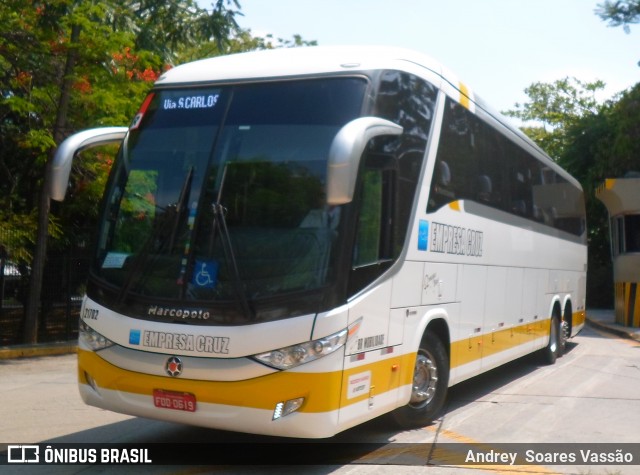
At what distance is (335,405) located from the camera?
253 inches

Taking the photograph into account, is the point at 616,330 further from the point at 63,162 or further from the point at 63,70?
the point at 63,162

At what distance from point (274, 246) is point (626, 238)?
1956 cm

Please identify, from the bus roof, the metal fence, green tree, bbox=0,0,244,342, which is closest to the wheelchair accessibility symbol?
the bus roof

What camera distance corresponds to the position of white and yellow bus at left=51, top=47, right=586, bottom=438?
6359 mm

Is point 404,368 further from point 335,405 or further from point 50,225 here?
point 50,225

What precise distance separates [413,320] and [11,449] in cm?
382

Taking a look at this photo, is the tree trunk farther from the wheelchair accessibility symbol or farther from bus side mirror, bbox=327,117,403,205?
bus side mirror, bbox=327,117,403,205

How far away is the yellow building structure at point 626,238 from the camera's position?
75.9ft

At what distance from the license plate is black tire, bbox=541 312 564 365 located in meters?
9.46

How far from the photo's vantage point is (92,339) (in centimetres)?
709

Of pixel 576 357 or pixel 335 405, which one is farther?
pixel 576 357

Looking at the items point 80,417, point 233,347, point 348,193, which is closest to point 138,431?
point 80,417

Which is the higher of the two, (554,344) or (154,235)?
(154,235)

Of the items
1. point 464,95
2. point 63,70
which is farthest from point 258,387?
point 63,70
